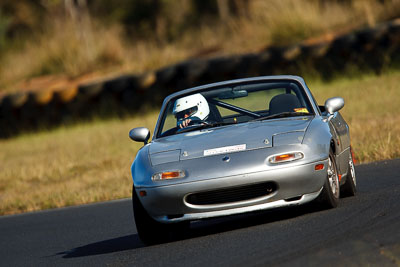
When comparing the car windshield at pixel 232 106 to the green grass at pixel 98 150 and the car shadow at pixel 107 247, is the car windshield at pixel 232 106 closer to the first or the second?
the car shadow at pixel 107 247

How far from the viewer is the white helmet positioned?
811 cm

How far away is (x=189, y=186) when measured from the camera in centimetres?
666

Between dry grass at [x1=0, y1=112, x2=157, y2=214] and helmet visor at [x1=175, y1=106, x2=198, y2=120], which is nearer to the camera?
helmet visor at [x1=175, y1=106, x2=198, y2=120]

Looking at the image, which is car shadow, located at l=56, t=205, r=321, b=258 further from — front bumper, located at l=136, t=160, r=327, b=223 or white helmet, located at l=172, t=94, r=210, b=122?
white helmet, located at l=172, t=94, r=210, b=122

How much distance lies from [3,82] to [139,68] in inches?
188

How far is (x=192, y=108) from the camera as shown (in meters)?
8.20

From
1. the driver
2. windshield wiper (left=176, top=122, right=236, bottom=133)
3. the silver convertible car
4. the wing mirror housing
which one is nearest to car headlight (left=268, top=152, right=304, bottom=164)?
the silver convertible car

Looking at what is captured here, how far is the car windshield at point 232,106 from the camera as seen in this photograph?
7949 mm

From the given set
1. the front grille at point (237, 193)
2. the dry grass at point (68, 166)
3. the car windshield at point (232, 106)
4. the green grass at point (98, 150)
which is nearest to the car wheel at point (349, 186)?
the car windshield at point (232, 106)

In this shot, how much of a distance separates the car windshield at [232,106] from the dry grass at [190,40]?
47.9ft

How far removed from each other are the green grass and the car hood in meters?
4.42

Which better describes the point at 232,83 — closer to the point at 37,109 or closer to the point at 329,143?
the point at 329,143

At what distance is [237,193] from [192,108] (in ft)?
5.56

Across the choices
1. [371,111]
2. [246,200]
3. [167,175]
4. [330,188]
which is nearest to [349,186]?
[330,188]
